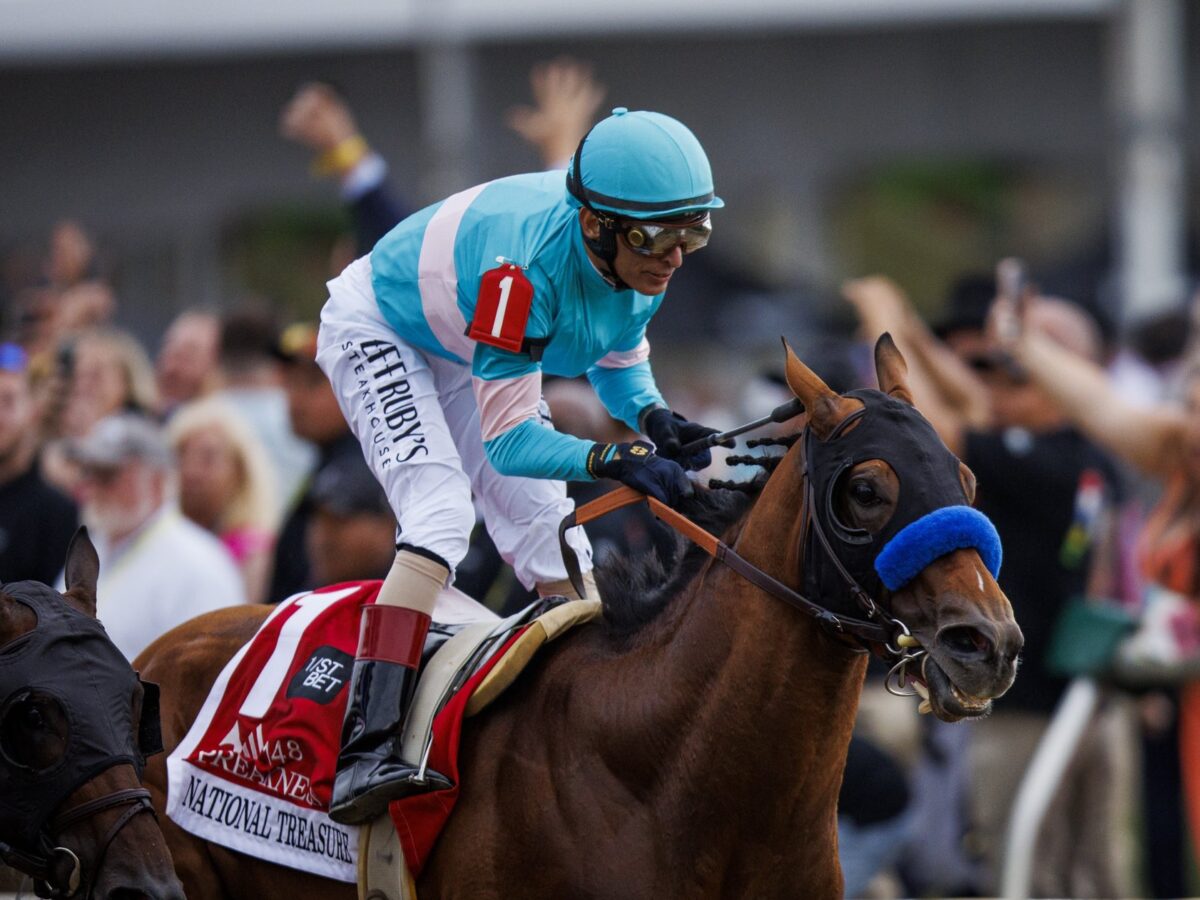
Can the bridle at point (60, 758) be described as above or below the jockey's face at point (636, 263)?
below

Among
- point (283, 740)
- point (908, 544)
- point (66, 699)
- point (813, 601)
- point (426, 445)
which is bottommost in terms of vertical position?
point (283, 740)

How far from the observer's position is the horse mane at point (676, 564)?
158 inches

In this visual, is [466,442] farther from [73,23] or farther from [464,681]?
[73,23]

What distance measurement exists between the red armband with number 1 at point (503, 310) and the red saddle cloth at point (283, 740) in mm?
735

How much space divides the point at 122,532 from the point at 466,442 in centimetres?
299

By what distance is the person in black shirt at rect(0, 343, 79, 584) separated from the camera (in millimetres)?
7395

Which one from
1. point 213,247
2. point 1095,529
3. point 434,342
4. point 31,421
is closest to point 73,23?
point 213,247

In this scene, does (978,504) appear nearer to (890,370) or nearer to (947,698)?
(890,370)

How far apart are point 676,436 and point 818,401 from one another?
58 centimetres

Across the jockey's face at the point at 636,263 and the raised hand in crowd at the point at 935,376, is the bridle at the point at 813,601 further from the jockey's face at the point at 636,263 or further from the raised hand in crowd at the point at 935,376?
the raised hand in crowd at the point at 935,376

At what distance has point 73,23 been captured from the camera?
17.2 metres

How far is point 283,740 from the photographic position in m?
4.35

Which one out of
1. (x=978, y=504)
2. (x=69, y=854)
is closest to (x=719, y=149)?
(x=978, y=504)

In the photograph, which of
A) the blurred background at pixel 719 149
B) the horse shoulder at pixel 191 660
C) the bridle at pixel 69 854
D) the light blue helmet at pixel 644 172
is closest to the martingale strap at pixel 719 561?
the light blue helmet at pixel 644 172
